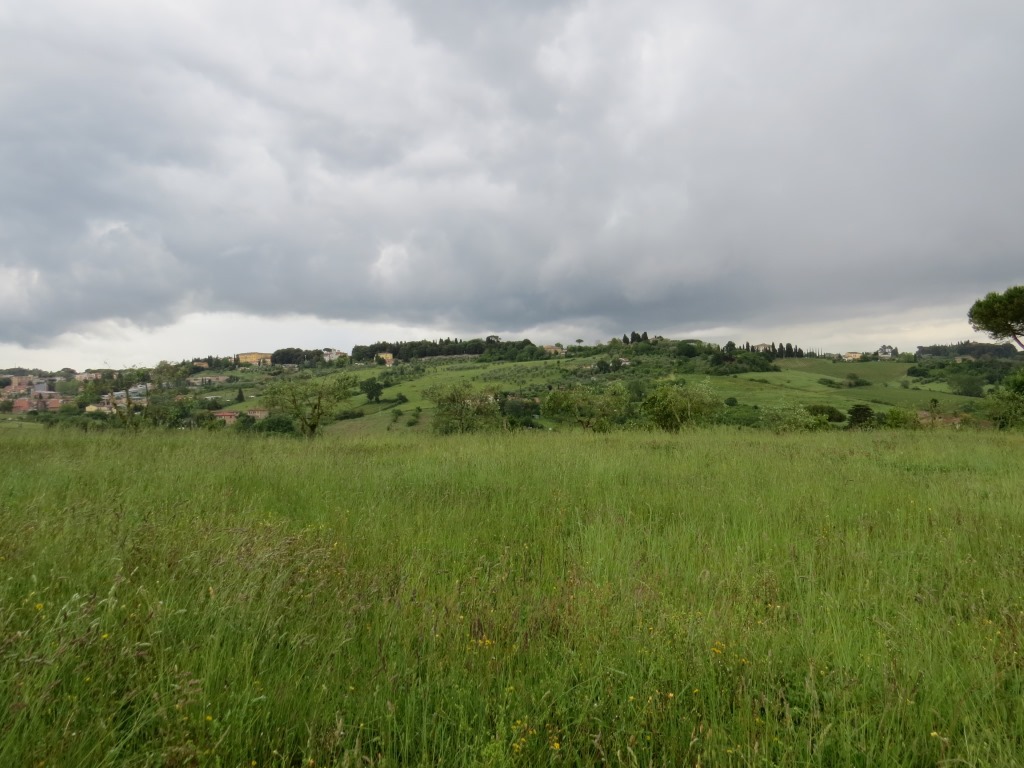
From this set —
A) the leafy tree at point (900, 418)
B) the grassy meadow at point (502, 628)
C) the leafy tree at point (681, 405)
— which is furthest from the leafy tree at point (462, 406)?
the grassy meadow at point (502, 628)

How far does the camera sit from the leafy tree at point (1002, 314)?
24719mm

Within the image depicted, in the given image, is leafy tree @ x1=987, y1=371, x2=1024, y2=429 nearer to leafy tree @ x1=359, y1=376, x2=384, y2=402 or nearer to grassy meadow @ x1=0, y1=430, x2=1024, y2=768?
grassy meadow @ x1=0, y1=430, x2=1024, y2=768

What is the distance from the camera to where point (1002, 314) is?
25.4m

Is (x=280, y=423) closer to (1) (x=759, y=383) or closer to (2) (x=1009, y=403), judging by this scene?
(2) (x=1009, y=403)

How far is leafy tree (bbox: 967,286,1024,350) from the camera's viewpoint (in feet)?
81.1

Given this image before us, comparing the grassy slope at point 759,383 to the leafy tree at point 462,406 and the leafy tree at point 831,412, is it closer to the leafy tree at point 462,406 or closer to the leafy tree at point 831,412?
the leafy tree at point 831,412

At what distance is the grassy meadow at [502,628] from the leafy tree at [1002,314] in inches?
1057

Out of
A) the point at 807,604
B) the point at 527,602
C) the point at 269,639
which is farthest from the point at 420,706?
the point at 807,604

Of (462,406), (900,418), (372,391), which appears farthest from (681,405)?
(372,391)

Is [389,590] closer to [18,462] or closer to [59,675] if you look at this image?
[59,675]

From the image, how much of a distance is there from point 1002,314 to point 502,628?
3448 centimetres

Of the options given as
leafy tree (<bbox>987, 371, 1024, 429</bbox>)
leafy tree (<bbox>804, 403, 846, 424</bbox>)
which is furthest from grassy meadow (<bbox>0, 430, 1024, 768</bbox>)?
leafy tree (<bbox>804, 403, 846, 424</bbox>)

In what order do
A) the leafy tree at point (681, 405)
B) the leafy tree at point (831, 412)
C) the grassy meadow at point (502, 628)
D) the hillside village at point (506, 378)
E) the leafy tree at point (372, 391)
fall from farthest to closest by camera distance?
the leafy tree at point (372, 391)
the leafy tree at point (831, 412)
the leafy tree at point (681, 405)
the hillside village at point (506, 378)
the grassy meadow at point (502, 628)

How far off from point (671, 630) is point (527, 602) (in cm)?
104
